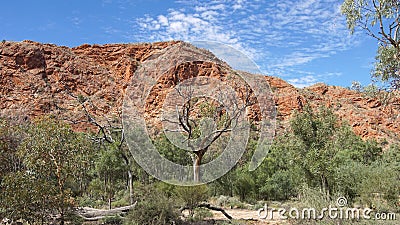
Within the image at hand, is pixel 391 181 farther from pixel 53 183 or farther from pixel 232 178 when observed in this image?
pixel 53 183

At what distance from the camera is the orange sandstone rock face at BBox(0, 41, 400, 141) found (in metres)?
49.2

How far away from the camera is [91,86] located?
59.1 meters

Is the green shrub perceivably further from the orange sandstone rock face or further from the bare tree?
the orange sandstone rock face

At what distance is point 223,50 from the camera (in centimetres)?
1407

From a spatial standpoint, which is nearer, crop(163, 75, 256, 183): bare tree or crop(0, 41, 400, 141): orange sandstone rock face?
crop(163, 75, 256, 183): bare tree

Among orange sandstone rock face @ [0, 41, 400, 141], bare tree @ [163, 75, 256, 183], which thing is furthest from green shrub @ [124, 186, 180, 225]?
orange sandstone rock face @ [0, 41, 400, 141]

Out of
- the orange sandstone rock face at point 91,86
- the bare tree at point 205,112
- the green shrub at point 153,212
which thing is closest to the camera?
the green shrub at point 153,212

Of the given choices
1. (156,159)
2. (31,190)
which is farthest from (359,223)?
(156,159)

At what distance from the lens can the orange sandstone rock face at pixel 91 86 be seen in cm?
4925

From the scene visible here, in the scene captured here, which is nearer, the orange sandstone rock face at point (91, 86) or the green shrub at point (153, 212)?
the green shrub at point (153, 212)

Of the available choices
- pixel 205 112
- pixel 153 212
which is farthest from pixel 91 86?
pixel 153 212

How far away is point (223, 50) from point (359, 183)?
8.72 meters

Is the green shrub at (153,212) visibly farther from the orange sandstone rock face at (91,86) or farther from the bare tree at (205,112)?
the orange sandstone rock face at (91,86)

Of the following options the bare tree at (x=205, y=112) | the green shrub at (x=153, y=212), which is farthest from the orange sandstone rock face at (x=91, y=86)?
the green shrub at (x=153, y=212)
